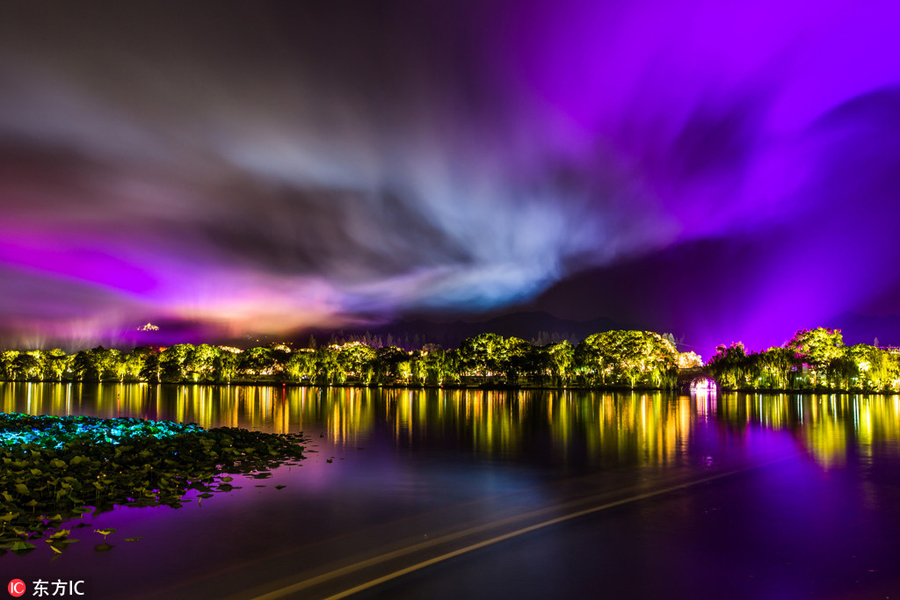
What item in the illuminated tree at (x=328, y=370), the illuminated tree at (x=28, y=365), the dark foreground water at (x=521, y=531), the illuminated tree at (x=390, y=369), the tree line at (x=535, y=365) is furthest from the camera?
the illuminated tree at (x=28, y=365)

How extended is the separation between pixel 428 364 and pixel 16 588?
471 feet

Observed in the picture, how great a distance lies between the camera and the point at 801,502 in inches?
673

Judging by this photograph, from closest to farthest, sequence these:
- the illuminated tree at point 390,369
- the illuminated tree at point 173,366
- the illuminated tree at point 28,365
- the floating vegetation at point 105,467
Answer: the floating vegetation at point 105,467, the illuminated tree at point 390,369, the illuminated tree at point 173,366, the illuminated tree at point 28,365

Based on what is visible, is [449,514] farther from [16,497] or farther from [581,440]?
[581,440]

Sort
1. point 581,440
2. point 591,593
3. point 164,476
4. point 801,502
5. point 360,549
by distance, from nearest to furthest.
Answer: point 591,593, point 360,549, point 801,502, point 164,476, point 581,440

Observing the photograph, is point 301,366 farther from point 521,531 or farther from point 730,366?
point 521,531

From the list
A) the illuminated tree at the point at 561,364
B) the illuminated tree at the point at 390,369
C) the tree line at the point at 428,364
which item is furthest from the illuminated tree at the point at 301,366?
the illuminated tree at the point at 561,364

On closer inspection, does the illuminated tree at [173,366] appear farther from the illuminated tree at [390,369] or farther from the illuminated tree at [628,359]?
the illuminated tree at [628,359]

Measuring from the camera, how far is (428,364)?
153375 millimetres

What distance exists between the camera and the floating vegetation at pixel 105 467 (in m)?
15.3

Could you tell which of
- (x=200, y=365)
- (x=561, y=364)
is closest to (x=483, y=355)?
(x=561, y=364)

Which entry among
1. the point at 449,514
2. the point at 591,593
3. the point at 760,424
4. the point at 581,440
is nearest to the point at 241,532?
the point at 449,514

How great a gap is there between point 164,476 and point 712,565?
16.5 meters

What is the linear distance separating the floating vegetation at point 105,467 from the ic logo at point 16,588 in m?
2.12
